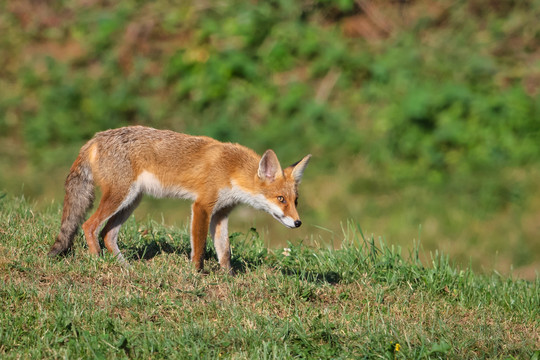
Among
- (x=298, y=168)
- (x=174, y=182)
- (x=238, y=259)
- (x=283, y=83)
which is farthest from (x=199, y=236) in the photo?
(x=283, y=83)

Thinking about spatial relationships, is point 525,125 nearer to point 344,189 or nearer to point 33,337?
point 344,189

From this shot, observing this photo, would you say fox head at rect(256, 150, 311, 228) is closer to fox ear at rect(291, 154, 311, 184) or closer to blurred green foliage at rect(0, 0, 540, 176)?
fox ear at rect(291, 154, 311, 184)

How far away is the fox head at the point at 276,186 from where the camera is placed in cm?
721

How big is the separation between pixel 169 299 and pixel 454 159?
7.66 meters

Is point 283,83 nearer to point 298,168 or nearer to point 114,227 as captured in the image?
point 298,168

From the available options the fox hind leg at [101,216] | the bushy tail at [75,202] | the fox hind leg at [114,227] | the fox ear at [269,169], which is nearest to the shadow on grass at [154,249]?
the fox hind leg at [114,227]

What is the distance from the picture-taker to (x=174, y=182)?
7.32 metres

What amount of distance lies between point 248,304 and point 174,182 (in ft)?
5.23

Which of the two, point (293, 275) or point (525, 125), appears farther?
point (525, 125)

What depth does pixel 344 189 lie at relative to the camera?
12.3 meters

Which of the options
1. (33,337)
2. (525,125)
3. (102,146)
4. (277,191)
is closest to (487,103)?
(525,125)

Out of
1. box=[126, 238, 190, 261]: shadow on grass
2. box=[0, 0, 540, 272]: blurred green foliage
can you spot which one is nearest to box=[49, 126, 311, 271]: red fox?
box=[126, 238, 190, 261]: shadow on grass

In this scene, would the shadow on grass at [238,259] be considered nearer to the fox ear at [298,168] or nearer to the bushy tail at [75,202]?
the bushy tail at [75,202]

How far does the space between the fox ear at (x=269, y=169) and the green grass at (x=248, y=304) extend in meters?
0.87
